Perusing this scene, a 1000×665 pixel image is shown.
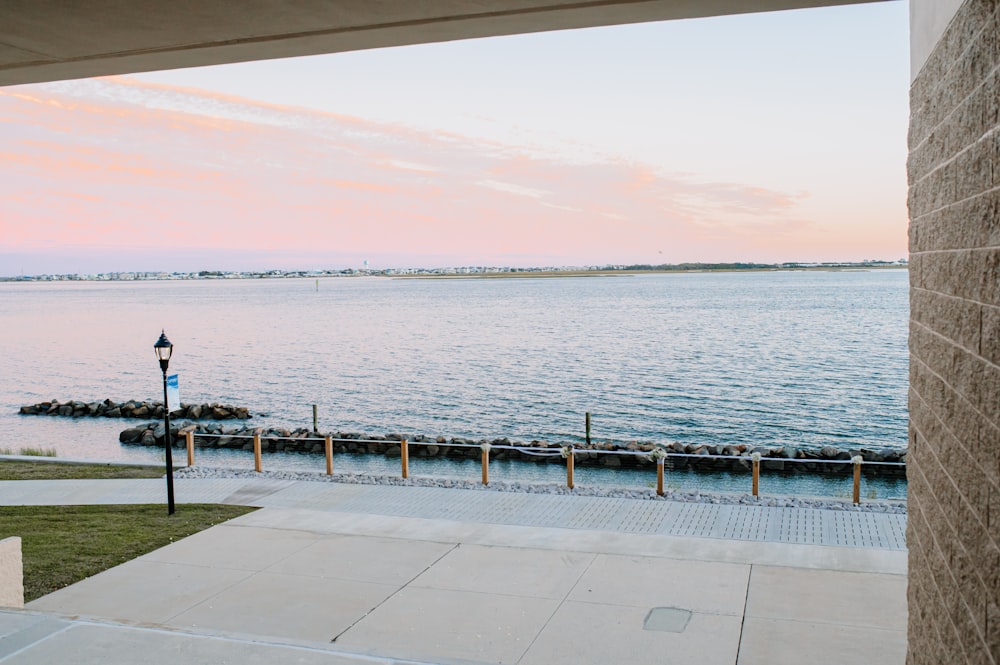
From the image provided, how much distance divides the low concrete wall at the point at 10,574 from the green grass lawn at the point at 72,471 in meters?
8.48

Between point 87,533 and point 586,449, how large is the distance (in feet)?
44.6

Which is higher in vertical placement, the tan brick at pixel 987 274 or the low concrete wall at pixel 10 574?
the tan brick at pixel 987 274

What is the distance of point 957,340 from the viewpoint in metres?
2.80

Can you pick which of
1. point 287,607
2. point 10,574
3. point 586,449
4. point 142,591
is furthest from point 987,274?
point 586,449

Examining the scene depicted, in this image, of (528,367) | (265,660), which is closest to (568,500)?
(265,660)

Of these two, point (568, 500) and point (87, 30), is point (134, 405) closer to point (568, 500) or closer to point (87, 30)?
point (568, 500)

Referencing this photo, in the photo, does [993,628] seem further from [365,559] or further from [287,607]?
[365,559]

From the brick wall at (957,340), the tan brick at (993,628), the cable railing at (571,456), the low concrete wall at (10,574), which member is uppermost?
the brick wall at (957,340)

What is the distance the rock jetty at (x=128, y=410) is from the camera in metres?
37.6

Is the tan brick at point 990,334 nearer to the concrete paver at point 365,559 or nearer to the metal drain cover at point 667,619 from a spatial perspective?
the metal drain cover at point 667,619

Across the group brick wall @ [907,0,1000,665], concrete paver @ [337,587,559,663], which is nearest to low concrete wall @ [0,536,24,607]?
concrete paver @ [337,587,559,663]

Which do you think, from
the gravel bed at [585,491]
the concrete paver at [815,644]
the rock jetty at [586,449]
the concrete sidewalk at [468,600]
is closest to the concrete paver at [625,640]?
the concrete sidewalk at [468,600]

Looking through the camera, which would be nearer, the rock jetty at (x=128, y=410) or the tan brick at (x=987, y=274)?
the tan brick at (x=987, y=274)

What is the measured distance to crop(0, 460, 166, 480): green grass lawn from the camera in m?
16.8
